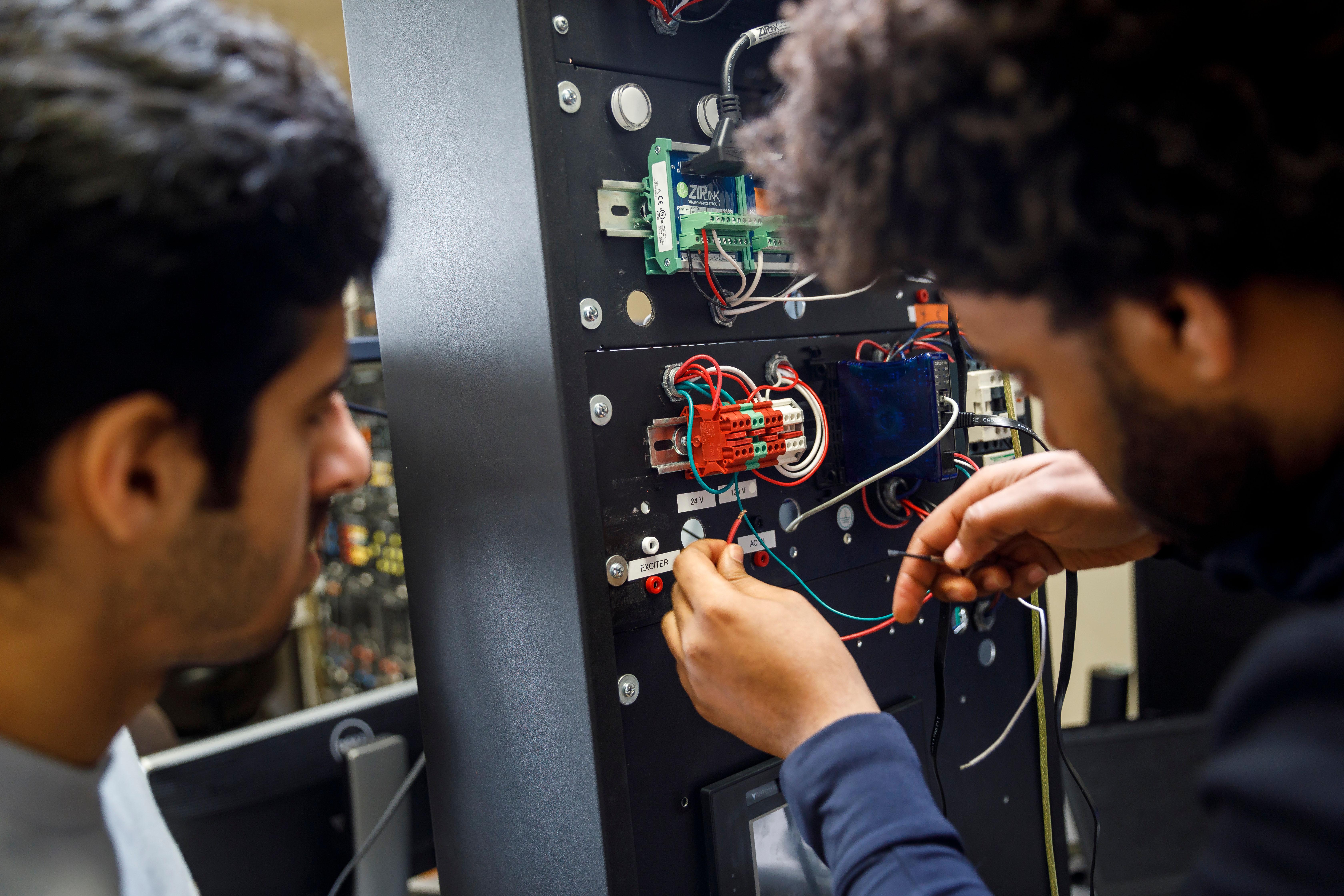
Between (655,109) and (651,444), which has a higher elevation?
(655,109)

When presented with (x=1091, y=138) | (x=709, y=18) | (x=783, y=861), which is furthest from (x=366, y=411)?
(x=1091, y=138)

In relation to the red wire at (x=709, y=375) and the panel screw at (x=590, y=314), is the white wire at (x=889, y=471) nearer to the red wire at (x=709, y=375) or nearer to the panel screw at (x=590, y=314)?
the red wire at (x=709, y=375)

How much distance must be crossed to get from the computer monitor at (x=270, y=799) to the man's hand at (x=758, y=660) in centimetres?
56

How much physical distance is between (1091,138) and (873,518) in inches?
26.8

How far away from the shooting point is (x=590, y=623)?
0.83m

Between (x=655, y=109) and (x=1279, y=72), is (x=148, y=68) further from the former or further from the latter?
(x=1279, y=72)

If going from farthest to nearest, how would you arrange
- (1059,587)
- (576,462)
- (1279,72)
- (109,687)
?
(1059,587), (576,462), (109,687), (1279,72)

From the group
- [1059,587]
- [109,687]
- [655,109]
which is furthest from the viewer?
[1059,587]

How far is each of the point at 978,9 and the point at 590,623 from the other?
23.7 inches

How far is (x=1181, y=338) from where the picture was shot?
516 millimetres

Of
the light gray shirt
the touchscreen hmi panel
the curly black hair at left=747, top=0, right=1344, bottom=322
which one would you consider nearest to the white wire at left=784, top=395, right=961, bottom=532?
the touchscreen hmi panel

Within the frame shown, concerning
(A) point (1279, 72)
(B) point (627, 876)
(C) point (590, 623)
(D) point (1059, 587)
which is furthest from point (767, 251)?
(D) point (1059, 587)

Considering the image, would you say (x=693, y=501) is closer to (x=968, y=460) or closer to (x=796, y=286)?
(x=796, y=286)

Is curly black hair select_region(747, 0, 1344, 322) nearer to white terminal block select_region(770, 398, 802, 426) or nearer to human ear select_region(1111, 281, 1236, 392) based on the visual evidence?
human ear select_region(1111, 281, 1236, 392)
